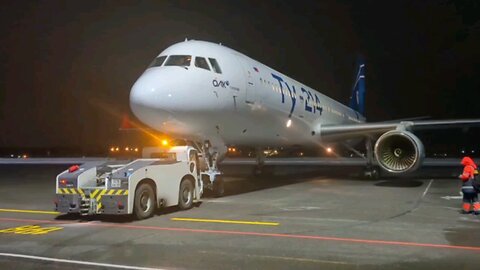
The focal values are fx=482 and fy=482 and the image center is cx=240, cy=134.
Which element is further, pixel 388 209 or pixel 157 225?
pixel 388 209

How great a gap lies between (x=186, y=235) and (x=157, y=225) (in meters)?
1.33

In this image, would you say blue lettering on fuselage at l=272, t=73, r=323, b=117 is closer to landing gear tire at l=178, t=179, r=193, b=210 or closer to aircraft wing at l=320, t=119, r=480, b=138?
aircraft wing at l=320, t=119, r=480, b=138

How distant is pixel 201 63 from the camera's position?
13125 mm

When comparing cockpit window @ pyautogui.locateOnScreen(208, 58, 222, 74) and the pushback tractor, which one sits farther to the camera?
cockpit window @ pyautogui.locateOnScreen(208, 58, 222, 74)

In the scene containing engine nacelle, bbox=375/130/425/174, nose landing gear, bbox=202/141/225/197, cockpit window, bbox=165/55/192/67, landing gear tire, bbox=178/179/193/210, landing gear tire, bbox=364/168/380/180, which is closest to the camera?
landing gear tire, bbox=178/179/193/210

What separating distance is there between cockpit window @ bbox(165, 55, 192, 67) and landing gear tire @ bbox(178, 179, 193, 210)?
3126 millimetres

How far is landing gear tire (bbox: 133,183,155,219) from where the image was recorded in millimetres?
10359

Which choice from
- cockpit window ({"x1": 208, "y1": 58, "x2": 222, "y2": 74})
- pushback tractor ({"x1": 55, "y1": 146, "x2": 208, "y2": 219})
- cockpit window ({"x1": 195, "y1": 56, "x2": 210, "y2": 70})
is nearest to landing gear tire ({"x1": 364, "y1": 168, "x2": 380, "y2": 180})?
cockpit window ({"x1": 208, "y1": 58, "x2": 222, "y2": 74})

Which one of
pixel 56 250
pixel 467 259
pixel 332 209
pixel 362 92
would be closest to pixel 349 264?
pixel 467 259

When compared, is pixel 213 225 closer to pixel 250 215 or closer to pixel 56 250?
pixel 250 215

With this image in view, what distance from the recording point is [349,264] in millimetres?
6422

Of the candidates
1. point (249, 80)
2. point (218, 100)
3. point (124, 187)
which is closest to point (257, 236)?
point (124, 187)

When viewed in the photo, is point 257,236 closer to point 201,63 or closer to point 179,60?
point 201,63

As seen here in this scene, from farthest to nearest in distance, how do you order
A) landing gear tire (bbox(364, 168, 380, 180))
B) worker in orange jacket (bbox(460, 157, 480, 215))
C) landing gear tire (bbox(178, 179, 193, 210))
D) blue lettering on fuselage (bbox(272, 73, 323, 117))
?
1. landing gear tire (bbox(364, 168, 380, 180))
2. blue lettering on fuselage (bbox(272, 73, 323, 117))
3. landing gear tire (bbox(178, 179, 193, 210))
4. worker in orange jacket (bbox(460, 157, 480, 215))
